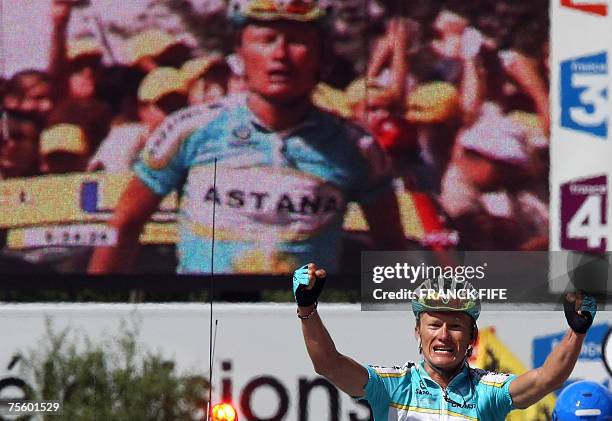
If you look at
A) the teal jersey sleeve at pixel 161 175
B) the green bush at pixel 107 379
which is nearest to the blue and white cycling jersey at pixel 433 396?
the green bush at pixel 107 379

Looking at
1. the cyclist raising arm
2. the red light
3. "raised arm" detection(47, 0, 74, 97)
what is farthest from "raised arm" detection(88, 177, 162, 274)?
the cyclist raising arm

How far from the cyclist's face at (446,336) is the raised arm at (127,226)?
492cm

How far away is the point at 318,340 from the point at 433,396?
414 mm

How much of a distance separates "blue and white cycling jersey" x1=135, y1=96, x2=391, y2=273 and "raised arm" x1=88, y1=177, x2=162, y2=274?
8 centimetres

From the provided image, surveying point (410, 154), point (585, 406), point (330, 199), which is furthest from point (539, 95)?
point (585, 406)

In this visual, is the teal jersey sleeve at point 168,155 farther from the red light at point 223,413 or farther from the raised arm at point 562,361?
the raised arm at point 562,361

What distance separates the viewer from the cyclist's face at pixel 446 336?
13.4 feet

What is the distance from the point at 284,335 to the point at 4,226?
1.87 meters

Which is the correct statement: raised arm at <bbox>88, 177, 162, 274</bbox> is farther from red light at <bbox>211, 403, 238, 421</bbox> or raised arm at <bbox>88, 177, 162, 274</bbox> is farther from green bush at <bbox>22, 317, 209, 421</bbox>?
red light at <bbox>211, 403, 238, 421</bbox>

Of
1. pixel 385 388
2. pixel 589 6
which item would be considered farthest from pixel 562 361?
pixel 589 6

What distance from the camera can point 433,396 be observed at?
4.14m

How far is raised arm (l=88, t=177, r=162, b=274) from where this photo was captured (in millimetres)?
8820

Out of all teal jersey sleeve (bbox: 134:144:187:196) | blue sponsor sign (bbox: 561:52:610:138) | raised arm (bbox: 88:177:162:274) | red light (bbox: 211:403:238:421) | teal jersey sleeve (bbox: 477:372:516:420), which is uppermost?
blue sponsor sign (bbox: 561:52:610:138)

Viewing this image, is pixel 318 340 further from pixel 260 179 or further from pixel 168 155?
pixel 168 155
